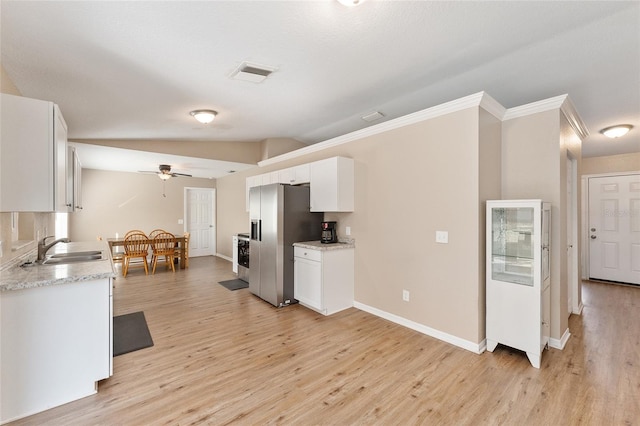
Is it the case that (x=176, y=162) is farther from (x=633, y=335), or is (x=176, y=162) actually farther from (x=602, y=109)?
(x=633, y=335)

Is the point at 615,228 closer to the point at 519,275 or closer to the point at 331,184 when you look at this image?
the point at 519,275

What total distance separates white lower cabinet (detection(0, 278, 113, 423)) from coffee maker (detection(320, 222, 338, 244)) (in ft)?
8.67

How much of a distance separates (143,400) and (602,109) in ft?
Result: 19.0

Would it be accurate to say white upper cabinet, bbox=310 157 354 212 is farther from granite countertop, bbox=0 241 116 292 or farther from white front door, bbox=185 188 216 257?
white front door, bbox=185 188 216 257

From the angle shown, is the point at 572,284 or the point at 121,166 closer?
the point at 572,284

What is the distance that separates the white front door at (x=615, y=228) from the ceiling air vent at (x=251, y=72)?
6.69m

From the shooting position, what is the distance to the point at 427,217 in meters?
3.19

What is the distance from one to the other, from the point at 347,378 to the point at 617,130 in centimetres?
519

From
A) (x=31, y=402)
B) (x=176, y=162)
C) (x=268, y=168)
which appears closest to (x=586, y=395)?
(x=31, y=402)

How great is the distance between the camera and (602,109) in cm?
363

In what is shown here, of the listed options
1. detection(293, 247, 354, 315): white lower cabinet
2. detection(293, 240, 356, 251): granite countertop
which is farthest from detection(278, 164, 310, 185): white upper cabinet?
detection(293, 247, 354, 315): white lower cabinet

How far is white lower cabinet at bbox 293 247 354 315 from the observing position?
3793mm

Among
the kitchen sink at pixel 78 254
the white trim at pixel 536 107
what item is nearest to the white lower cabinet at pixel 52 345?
the kitchen sink at pixel 78 254

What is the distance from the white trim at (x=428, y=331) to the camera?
282cm
